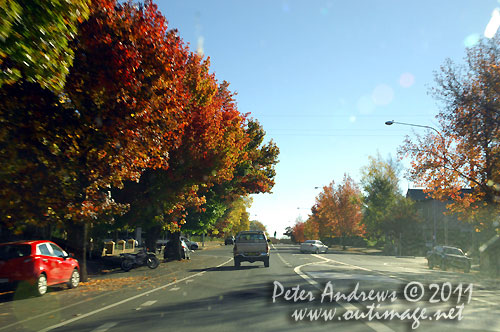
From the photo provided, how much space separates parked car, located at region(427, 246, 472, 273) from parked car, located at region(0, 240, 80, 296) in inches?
956

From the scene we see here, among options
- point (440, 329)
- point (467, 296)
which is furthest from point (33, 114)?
point (467, 296)

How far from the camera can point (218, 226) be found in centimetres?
6950

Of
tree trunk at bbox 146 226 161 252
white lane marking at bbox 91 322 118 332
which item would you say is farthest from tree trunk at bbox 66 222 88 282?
tree trunk at bbox 146 226 161 252

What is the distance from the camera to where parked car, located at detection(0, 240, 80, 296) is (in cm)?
1250

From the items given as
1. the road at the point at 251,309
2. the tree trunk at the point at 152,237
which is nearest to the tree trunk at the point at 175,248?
the tree trunk at the point at 152,237

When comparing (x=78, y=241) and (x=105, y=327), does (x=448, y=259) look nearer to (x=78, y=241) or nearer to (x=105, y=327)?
(x=78, y=241)

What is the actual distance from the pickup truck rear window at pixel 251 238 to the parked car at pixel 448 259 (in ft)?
42.3

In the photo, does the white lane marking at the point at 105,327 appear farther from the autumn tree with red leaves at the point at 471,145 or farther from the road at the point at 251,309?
the autumn tree with red leaves at the point at 471,145

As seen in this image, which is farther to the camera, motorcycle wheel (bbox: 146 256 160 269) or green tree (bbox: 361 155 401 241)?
green tree (bbox: 361 155 401 241)

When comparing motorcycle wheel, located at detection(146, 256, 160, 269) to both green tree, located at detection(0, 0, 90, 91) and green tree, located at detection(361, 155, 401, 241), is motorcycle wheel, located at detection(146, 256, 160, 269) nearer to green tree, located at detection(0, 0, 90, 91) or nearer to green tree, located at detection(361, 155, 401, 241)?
green tree, located at detection(0, 0, 90, 91)

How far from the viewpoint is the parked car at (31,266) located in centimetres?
1250

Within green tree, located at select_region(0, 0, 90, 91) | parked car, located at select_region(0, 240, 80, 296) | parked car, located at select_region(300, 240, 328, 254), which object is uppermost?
green tree, located at select_region(0, 0, 90, 91)

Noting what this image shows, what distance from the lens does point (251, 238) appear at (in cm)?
2519

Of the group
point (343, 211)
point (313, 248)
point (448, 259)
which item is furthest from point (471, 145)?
point (343, 211)
